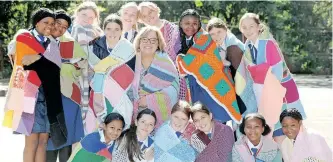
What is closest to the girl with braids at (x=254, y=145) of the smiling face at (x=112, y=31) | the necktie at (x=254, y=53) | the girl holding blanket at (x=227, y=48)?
the girl holding blanket at (x=227, y=48)

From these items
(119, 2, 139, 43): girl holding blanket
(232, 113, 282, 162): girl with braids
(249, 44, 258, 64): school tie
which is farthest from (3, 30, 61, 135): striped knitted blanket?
(249, 44, 258, 64): school tie

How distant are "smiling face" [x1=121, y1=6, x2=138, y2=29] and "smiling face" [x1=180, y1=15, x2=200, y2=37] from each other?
72cm

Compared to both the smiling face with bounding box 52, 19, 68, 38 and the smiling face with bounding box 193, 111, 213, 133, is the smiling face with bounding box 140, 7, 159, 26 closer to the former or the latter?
the smiling face with bounding box 52, 19, 68, 38

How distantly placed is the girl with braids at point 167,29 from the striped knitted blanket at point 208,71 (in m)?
0.20

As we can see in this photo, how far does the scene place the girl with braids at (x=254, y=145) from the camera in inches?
232

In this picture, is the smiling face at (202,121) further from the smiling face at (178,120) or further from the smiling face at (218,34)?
the smiling face at (218,34)

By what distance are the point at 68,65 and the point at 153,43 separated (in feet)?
2.98

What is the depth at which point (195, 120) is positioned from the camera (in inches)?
236

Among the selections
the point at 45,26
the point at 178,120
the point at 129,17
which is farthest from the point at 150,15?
the point at 178,120

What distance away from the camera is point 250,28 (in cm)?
655

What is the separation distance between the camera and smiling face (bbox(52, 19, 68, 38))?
619 centimetres

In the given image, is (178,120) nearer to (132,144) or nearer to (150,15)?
(132,144)

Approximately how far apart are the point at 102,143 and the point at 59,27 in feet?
4.22

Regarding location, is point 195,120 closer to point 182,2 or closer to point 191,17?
point 191,17
